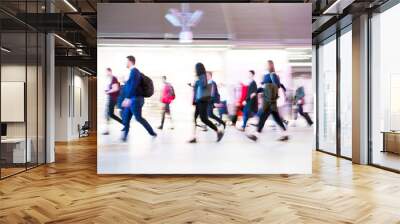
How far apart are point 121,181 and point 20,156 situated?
2.45 m

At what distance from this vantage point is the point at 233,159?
6871mm

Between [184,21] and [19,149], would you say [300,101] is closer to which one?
[184,21]

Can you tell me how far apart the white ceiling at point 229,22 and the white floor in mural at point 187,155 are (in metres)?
1.68

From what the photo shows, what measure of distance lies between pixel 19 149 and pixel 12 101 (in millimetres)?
981

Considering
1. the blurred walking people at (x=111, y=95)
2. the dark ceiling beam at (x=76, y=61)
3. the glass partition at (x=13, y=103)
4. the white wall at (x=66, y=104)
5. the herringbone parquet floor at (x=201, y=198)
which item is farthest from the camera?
the white wall at (x=66, y=104)

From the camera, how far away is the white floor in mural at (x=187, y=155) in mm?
6863

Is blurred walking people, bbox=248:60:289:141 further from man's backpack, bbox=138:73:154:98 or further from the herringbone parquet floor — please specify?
man's backpack, bbox=138:73:154:98

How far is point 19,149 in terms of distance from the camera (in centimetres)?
734

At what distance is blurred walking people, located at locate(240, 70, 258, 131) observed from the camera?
22.7ft

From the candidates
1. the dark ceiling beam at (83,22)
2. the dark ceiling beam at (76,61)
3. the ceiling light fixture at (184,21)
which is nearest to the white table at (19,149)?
the dark ceiling beam at (83,22)

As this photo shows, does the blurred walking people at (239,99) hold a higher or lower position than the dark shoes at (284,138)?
higher

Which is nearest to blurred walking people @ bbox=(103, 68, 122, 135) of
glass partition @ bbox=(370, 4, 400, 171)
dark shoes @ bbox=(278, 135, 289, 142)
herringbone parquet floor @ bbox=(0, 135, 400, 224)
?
herringbone parquet floor @ bbox=(0, 135, 400, 224)

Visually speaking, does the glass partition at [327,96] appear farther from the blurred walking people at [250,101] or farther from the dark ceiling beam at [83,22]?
the dark ceiling beam at [83,22]

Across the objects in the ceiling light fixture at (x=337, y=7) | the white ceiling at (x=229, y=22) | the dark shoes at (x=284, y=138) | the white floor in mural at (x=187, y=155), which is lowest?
the white floor in mural at (x=187, y=155)
